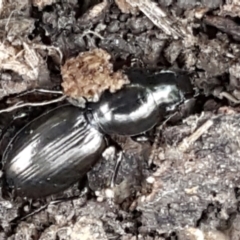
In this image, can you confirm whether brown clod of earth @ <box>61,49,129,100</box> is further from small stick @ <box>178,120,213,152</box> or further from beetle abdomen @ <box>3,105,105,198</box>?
small stick @ <box>178,120,213,152</box>

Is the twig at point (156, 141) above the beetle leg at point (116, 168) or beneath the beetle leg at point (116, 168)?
above

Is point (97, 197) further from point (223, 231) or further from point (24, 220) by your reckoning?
point (223, 231)

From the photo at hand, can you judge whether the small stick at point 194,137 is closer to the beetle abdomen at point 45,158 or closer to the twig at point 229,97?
the twig at point 229,97

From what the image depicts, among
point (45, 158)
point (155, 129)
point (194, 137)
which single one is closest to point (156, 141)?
point (155, 129)

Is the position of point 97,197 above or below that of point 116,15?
below

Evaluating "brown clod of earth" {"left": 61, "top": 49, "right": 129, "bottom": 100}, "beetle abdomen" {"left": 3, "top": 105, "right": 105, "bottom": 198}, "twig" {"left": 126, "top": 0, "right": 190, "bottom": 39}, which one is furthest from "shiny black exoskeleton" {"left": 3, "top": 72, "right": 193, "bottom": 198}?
"twig" {"left": 126, "top": 0, "right": 190, "bottom": 39}

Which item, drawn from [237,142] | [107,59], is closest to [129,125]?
[107,59]

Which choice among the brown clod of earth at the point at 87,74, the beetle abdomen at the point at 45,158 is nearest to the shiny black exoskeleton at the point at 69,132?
the beetle abdomen at the point at 45,158
